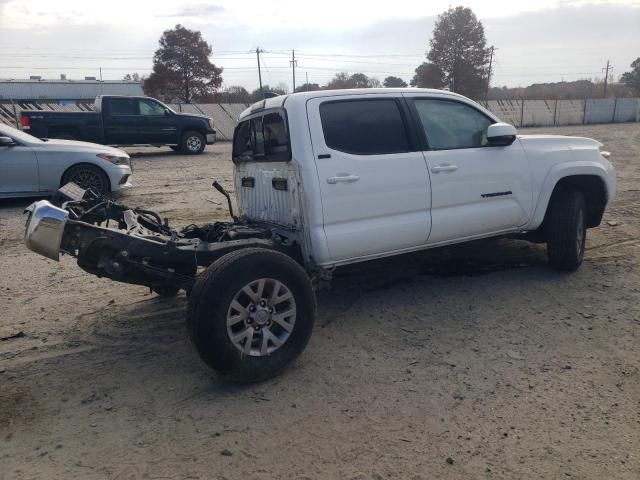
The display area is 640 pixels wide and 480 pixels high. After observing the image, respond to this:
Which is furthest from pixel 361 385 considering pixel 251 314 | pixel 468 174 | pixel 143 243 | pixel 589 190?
pixel 589 190

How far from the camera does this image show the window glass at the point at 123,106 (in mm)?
17069

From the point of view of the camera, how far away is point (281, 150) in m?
4.44

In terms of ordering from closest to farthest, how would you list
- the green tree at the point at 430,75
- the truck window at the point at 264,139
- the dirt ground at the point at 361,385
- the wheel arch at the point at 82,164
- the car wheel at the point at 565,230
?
the dirt ground at the point at 361,385, the truck window at the point at 264,139, the car wheel at the point at 565,230, the wheel arch at the point at 82,164, the green tree at the point at 430,75

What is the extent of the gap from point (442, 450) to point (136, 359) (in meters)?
2.33

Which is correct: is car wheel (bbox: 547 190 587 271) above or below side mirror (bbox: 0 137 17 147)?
below

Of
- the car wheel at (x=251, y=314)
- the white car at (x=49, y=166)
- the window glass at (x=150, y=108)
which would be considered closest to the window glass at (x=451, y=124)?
the car wheel at (x=251, y=314)

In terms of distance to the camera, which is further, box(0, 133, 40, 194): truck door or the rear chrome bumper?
box(0, 133, 40, 194): truck door

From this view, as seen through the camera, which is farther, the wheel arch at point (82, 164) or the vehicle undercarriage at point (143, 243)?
the wheel arch at point (82, 164)

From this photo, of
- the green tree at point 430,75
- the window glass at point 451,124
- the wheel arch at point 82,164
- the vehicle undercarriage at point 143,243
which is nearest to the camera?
the vehicle undercarriage at point 143,243

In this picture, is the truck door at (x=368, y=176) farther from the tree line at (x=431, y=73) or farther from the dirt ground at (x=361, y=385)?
the tree line at (x=431, y=73)

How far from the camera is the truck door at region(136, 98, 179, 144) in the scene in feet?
57.8

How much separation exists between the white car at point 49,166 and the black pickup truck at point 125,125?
20.7 ft

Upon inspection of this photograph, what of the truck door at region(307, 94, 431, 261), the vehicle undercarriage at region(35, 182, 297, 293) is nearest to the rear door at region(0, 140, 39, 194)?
the vehicle undercarriage at region(35, 182, 297, 293)

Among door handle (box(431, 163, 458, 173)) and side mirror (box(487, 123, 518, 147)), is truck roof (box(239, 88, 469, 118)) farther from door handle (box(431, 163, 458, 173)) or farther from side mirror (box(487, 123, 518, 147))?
door handle (box(431, 163, 458, 173))
